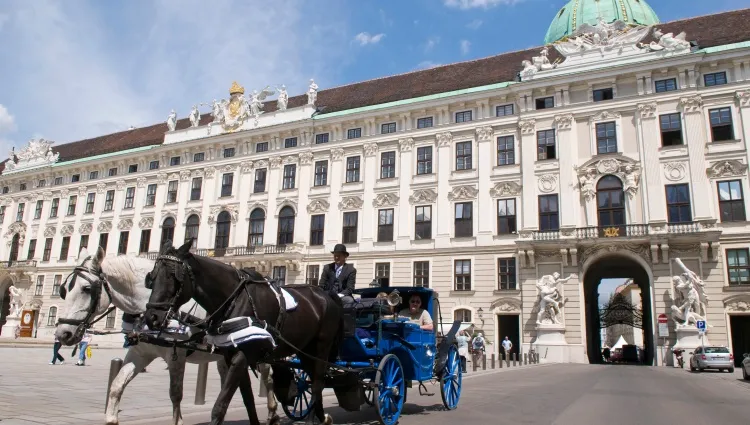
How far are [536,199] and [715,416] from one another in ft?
75.1

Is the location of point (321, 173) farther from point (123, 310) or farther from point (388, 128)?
point (123, 310)

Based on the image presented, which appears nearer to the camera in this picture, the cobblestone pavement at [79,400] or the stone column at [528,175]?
the cobblestone pavement at [79,400]

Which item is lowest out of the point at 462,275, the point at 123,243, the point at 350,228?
the point at 462,275

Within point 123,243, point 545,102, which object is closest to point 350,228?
Result: point 545,102

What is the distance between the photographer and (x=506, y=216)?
32969 millimetres

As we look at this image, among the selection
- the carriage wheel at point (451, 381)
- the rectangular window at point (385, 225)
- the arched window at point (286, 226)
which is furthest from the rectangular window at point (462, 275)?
the carriage wheel at point (451, 381)

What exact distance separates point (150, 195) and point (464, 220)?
26.7 m


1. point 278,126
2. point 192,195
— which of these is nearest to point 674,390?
point 278,126

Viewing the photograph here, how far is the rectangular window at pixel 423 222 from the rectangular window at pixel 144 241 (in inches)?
884

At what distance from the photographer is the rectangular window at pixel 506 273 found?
31.8m

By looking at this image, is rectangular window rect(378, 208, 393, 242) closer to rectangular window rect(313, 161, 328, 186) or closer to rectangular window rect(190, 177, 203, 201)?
rectangular window rect(313, 161, 328, 186)

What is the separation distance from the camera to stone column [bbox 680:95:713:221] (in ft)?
93.9

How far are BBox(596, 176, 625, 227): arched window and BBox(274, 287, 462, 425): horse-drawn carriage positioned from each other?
78.4 ft

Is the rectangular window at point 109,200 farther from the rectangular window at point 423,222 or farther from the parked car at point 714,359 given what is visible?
the parked car at point 714,359
